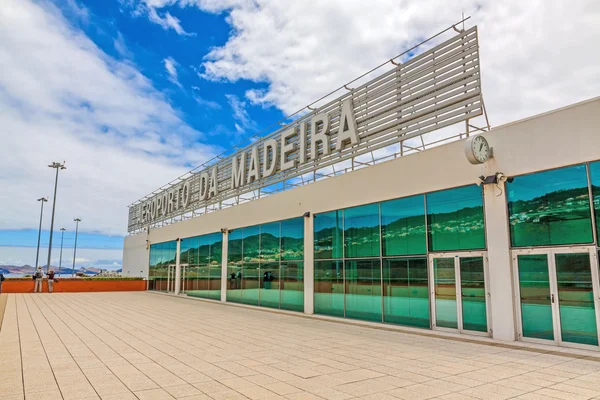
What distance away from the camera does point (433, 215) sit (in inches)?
420

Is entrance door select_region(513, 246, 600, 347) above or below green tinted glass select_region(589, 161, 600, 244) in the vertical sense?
below

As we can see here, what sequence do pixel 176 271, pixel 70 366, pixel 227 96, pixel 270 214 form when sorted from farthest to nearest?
pixel 176 271 < pixel 227 96 < pixel 270 214 < pixel 70 366

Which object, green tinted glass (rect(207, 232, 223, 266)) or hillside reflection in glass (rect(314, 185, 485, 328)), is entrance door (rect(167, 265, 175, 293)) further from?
hillside reflection in glass (rect(314, 185, 485, 328))

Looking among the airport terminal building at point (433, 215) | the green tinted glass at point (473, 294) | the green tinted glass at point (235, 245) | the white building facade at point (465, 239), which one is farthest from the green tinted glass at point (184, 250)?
the green tinted glass at point (473, 294)

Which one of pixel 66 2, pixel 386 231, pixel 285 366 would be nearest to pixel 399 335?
pixel 386 231

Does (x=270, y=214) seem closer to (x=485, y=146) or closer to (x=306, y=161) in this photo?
(x=306, y=161)

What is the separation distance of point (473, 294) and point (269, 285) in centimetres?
897

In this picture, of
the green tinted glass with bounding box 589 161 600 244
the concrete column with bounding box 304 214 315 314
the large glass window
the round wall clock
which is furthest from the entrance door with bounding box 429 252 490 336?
the large glass window

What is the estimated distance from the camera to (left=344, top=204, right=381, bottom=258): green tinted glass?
12.2 m

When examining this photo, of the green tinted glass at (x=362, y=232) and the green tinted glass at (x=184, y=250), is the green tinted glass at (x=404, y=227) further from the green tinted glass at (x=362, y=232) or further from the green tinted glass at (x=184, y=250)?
the green tinted glass at (x=184, y=250)

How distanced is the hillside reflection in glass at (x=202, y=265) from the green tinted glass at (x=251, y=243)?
2.63 meters

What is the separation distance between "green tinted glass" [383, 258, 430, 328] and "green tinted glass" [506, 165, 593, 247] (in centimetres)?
260

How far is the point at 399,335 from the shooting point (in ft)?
32.3

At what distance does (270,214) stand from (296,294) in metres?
3.63
